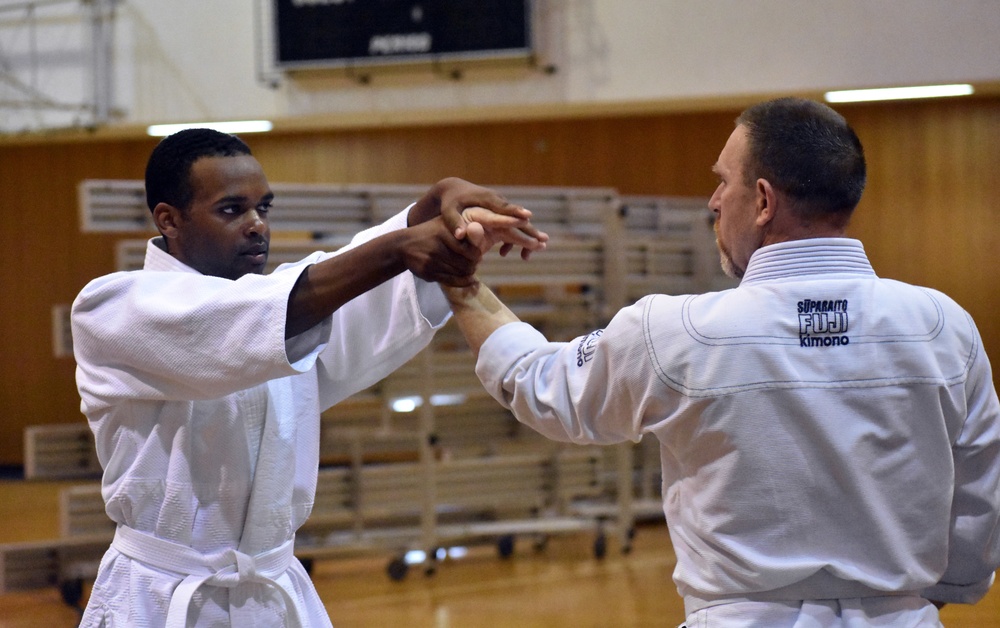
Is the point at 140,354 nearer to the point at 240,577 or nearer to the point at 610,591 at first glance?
the point at 240,577

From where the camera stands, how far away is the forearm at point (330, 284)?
1.57 meters

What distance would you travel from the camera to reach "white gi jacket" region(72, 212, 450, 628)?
1.55 metres

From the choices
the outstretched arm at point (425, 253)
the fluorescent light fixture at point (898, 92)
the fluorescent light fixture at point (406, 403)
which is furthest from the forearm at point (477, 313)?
the fluorescent light fixture at point (898, 92)

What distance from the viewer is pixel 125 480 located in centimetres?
167

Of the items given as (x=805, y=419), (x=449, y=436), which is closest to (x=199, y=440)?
(x=805, y=419)

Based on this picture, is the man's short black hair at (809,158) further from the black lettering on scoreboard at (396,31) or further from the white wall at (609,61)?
the black lettering on scoreboard at (396,31)

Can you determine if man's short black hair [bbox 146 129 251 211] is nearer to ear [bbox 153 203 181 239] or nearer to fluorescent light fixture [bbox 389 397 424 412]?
ear [bbox 153 203 181 239]

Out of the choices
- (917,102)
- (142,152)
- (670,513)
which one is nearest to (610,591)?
(670,513)

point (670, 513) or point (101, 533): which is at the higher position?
point (670, 513)

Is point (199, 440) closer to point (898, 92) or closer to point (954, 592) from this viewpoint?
point (954, 592)

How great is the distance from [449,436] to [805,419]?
4.88 metres

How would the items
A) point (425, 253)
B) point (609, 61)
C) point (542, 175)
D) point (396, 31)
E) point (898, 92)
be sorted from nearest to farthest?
point (425, 253) < point (609, 61) < point (898, 92) < point (396, 31) < point (542, 175)

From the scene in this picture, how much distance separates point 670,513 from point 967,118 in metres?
7.91

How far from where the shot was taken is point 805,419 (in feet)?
4.92
